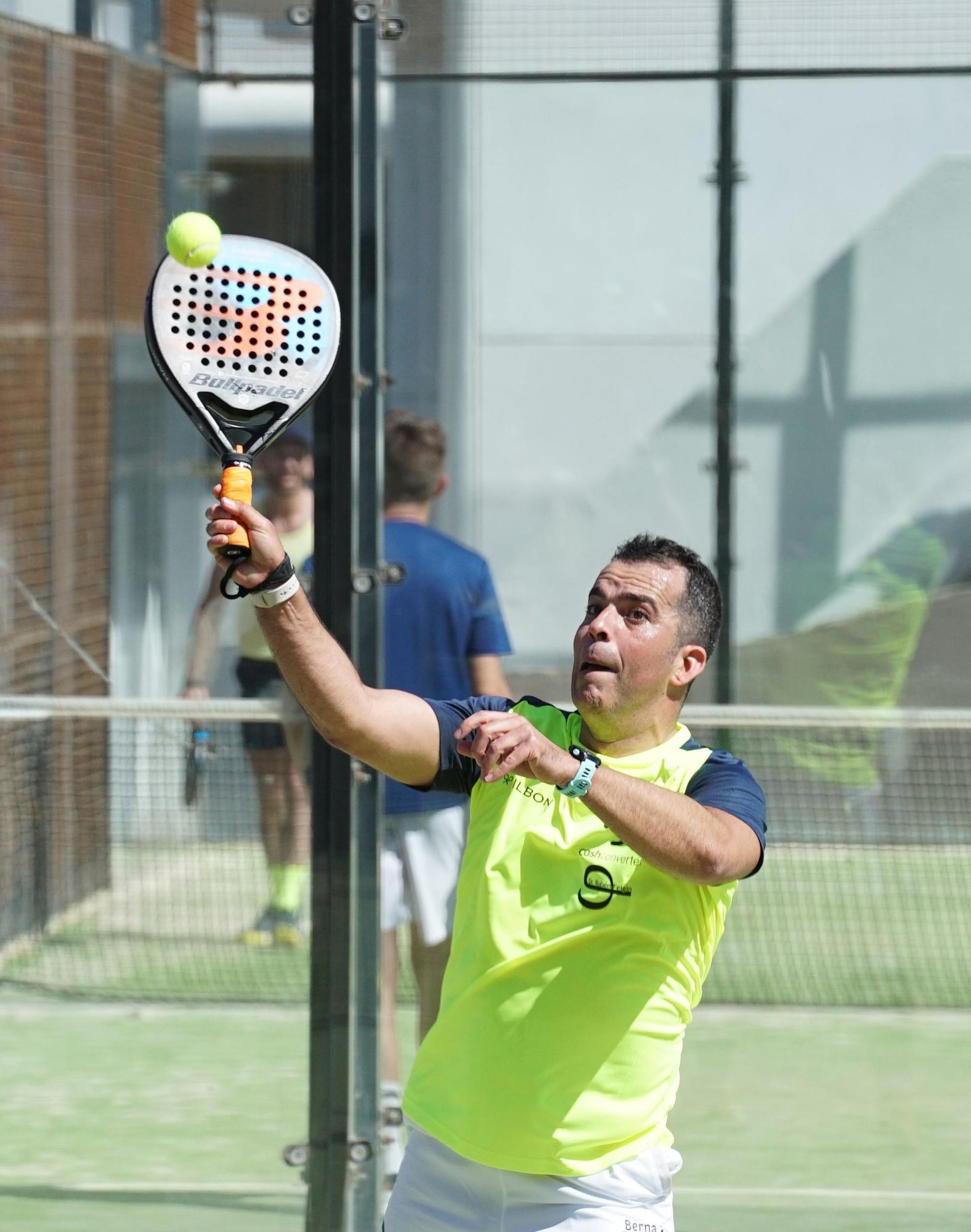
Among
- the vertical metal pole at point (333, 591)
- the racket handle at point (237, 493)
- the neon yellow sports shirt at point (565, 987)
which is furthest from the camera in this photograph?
the vertical metal pole at point (333, 591)

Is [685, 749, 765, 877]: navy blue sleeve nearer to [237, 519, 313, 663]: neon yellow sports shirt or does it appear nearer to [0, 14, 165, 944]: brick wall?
[237, 519, 313, 663]: neon yellow sports shirt

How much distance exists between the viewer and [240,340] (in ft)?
8.67

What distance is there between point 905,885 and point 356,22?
7.20 ft

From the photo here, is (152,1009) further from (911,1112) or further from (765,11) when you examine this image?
(765,11)

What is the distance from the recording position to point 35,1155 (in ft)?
13.5

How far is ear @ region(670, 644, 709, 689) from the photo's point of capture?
2713 millimetres

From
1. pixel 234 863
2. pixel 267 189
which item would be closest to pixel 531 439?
pixel 267 189

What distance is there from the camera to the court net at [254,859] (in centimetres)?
410

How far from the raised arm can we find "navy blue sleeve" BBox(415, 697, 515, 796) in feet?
0.04

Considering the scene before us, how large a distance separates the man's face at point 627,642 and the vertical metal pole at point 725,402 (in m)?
1.42

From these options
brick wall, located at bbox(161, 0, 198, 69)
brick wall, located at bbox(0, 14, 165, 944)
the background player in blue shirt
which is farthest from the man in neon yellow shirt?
brick wall, located at bbox(161, 0, 198, 69)

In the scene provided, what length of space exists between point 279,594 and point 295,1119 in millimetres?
1917

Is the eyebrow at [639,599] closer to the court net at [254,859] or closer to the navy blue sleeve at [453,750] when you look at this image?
the navy blue sleeve at [453,750]

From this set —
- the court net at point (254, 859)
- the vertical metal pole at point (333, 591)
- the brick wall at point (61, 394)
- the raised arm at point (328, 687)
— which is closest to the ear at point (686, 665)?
the raised arm at point (328, 687)
